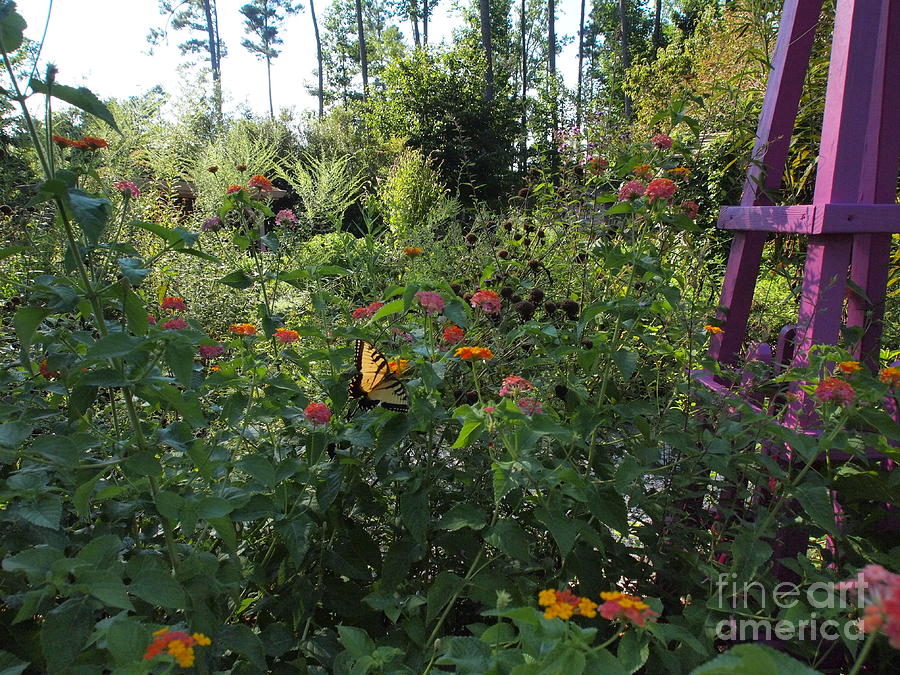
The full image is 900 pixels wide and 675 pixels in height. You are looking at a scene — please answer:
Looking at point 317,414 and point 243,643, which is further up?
point 317,414

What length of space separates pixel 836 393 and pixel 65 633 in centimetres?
139

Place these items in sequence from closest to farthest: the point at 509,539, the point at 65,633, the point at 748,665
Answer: the point at 748,665, the point at 65,633, the point at 509,539

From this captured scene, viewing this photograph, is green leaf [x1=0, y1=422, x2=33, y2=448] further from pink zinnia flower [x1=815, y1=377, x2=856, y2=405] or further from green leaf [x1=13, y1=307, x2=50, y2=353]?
pink zinnia flower [x1=815, y1=377, x2=856, y2=405]

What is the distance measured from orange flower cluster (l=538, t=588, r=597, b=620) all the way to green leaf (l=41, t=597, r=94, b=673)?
0.69m

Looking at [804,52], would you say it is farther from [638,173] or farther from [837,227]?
[638,173]

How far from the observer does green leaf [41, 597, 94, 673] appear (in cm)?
89

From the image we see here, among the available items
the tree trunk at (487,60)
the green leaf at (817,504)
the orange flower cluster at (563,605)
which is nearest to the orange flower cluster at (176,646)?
the orange flower cluster at (563,605)

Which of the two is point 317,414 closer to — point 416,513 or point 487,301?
point 416,513

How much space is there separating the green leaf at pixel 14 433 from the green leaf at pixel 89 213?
0.37 metres

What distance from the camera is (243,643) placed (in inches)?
42.0

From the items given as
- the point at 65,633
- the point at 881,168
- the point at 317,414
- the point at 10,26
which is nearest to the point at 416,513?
the point at 317,414

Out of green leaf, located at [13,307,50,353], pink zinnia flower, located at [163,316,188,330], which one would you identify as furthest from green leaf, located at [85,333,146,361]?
pink zinnia flower, located at [163,316,188,330]

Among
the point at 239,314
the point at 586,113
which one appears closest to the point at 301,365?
the point at 586,113

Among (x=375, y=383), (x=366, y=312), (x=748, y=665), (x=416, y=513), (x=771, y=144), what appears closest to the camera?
(x=748, y=665)
